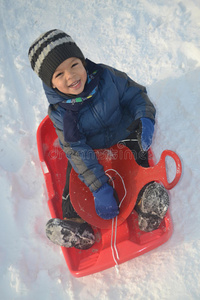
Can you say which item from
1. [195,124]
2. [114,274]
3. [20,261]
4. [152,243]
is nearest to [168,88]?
[195,124]

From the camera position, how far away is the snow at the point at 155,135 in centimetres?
145

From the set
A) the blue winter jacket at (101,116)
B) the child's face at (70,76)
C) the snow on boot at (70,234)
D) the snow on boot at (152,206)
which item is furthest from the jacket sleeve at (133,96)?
the snow on boot at (70,234)

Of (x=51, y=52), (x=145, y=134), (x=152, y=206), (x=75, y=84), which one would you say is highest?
(x=51, y=52)

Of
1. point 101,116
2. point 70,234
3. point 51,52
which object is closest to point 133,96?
point 101,116

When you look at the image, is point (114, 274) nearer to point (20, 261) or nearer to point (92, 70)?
point (20, 261)

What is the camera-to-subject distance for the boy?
1.23 metres

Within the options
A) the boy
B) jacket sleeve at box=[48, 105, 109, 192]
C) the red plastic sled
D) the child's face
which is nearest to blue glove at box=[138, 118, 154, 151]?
the boy

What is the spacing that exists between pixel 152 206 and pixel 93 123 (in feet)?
1.72

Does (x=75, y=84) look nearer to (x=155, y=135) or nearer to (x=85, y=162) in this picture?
(x=85, y=162)

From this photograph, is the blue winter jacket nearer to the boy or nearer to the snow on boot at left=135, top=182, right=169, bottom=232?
the boy

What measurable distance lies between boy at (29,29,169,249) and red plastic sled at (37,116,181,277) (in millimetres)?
56

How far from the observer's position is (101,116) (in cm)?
141

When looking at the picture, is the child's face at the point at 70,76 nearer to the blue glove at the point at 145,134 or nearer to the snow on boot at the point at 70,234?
the blue glove at the point at 145,134

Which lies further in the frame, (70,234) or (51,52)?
(70,234)
